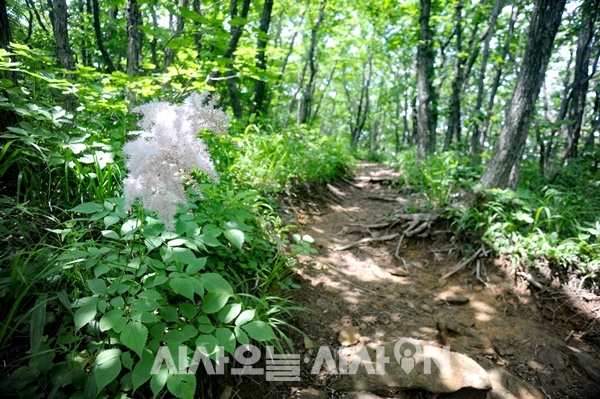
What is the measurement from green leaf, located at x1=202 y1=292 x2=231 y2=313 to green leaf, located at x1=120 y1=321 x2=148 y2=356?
33 cm

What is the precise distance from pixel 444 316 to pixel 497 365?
0.60 meters

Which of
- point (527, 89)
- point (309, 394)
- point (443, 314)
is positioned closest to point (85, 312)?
point (309, 394)

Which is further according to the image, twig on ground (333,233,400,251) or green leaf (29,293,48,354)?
twig on ground (333,233,400,251)

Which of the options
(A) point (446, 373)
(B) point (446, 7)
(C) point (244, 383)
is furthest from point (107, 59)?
(B) point (446, 7)

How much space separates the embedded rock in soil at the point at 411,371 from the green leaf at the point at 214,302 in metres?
1.15

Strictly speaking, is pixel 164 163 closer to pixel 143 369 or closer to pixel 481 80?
pixel 143 369

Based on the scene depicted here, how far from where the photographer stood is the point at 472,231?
4074mm

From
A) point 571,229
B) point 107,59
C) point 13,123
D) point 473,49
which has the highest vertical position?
point 473,49

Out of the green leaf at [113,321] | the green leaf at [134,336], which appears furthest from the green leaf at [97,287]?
the green leaf at [134,336]

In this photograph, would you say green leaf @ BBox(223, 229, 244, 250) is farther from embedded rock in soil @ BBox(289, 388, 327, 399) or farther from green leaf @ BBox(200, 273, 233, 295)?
embedded rock in soil @ BBox(289, 388, 327, 399)

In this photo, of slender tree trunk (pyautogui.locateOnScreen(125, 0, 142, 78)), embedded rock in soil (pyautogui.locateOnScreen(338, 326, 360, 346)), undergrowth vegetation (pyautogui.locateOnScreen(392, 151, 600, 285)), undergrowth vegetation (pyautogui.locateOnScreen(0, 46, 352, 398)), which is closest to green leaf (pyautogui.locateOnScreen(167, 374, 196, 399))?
undergrowth vegetation (pyautogui.locateOnScreen(0, 46, 352, 398))

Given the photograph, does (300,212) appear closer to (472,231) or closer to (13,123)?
(472,231)

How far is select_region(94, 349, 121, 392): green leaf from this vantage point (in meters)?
1.26

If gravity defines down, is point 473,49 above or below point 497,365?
above
